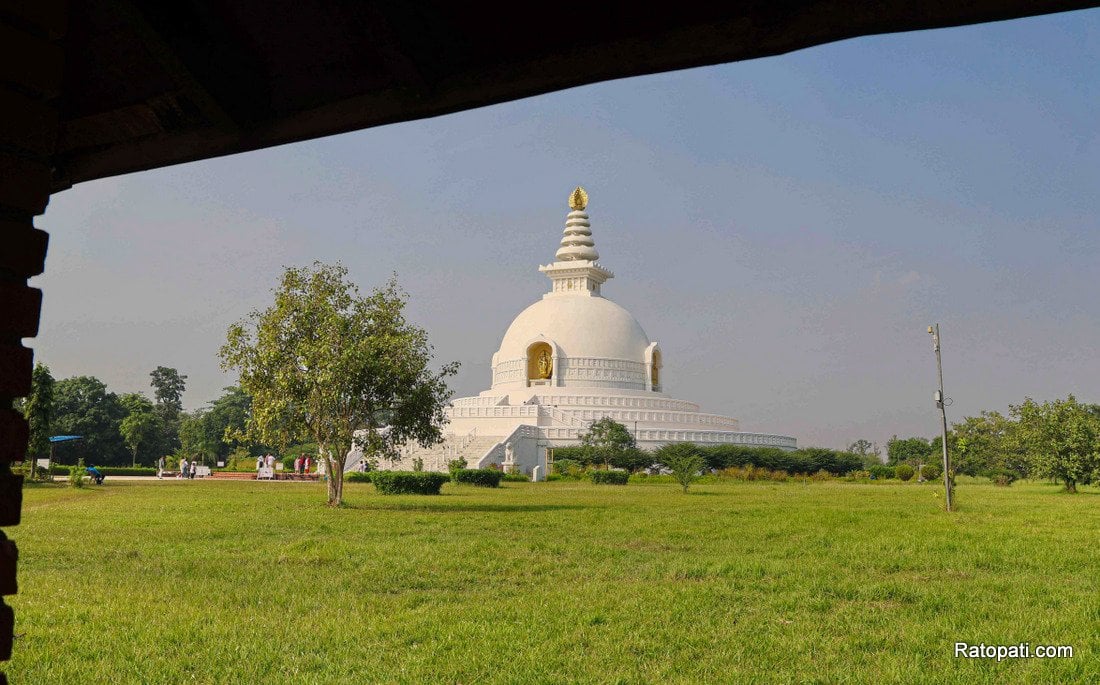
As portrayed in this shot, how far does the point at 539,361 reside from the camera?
62625mm

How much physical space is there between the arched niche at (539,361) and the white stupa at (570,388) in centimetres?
7

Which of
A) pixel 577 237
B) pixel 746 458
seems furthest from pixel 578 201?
pixel 746 458

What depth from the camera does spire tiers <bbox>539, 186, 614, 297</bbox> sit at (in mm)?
65562

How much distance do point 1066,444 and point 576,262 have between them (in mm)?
36427

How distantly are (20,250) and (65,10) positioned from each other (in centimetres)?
76

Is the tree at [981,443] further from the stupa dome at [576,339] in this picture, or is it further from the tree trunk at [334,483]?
the tree trunk at [334,483]

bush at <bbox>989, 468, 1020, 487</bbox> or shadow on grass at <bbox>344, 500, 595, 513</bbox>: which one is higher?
bush at <bbox>989, 468, 1020, 487</bbox>

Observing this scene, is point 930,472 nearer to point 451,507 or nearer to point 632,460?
point 632,460

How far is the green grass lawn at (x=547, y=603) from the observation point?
5.68 meters

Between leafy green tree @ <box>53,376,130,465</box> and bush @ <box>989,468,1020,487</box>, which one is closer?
bush @ <box>989,468,1020,487</box>

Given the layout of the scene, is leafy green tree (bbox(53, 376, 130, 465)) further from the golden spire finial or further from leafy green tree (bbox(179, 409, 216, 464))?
the golden spire finial

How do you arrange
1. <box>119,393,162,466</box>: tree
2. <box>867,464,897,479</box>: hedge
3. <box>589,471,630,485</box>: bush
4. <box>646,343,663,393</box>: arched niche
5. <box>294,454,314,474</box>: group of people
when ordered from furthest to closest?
<box>646,343,663,393</box>: arched niche < <box>119,393,162,466</box>: tree < <box>867,464,897,479</box>: hedge < <box>294,454,314,474</box>: group of people < <box>589,471,630,485</box>: bush

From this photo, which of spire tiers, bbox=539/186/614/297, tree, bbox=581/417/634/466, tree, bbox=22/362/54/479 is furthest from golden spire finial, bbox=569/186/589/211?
tree, bbox=22/362/54/479

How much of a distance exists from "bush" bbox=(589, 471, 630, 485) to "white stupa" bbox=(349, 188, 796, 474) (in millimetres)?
7255
